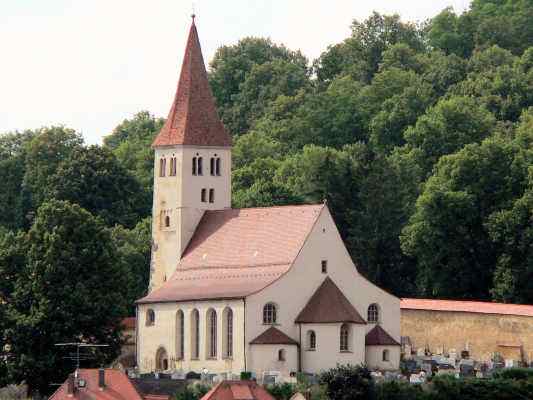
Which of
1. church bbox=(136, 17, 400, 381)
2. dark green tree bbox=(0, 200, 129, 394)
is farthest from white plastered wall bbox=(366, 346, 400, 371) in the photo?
dark green tree bbox=(0, 200, 129, 394)

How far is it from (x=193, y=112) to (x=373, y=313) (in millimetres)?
14332

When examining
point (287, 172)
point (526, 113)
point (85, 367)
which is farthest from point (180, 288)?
point (526, 113)

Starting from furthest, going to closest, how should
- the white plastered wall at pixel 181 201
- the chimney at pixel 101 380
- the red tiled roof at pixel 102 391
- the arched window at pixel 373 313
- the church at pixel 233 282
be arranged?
1. the white plastered wall at pixel 181 201
2. the arched window at pixel 373 313
3. the church at pixel 233 282
4. the chimney at pixel 101 380
5. the red tiled roof at pixel 102 391

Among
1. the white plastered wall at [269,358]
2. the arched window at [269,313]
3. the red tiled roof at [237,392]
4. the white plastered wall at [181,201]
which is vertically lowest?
the red tiled roof at [237,392]

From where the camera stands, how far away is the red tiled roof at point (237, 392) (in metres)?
104

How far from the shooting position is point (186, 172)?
408 ft

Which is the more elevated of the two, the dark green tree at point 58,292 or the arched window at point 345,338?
the dark green tree at point 58,292

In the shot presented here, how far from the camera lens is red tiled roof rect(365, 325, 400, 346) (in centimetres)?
11675

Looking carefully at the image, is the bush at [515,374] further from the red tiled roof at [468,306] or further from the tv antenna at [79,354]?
the tv antenna at [79,354]

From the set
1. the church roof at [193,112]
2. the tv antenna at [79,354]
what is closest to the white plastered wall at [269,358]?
the tv antenna at [79,354]

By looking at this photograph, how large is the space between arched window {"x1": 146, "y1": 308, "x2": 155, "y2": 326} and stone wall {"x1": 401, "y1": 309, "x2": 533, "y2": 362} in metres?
12.0

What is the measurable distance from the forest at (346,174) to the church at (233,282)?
2.72m

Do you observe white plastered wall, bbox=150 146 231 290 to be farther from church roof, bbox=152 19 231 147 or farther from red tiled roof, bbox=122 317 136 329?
red tiled roof, bbox=122 317 136 329

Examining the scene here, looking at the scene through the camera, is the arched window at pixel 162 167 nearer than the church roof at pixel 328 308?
No
